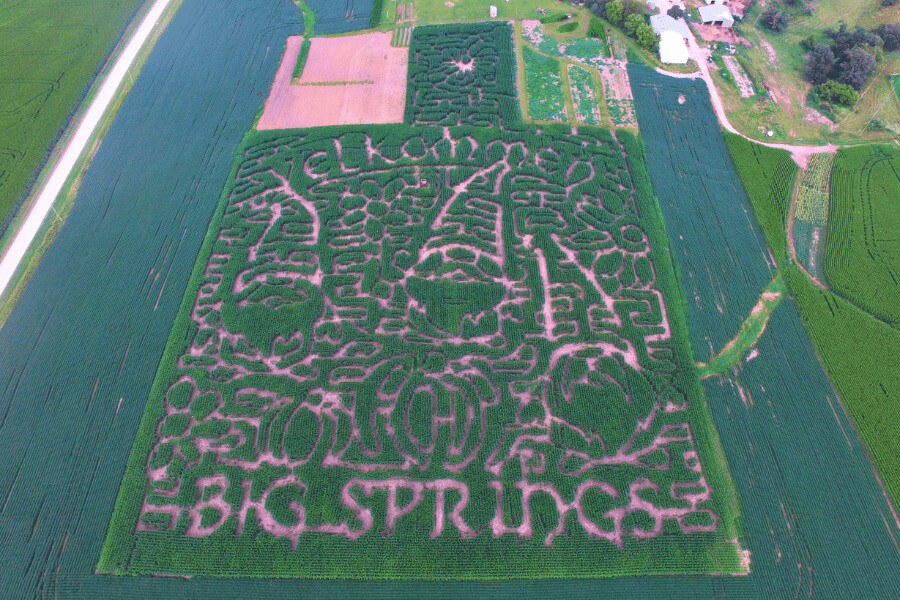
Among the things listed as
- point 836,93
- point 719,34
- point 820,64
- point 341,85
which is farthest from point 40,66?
point 836,93

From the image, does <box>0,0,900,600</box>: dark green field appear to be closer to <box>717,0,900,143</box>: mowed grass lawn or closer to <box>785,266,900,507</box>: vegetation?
<box>785,266,900,507</box>: vegetation

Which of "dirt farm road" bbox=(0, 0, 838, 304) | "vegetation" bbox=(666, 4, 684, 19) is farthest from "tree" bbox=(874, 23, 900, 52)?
"vegetation" bbox=(666, 4, 684, 19)

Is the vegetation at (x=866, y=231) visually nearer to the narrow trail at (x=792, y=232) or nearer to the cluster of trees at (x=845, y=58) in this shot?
Result: the narrow trail at (x=792, y=232)

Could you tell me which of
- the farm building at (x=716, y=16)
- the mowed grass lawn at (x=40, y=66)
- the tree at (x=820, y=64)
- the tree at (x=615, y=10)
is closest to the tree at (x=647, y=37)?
the tree at (x=615, y=10)

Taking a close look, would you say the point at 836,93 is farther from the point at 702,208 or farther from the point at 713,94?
the point at 702,208

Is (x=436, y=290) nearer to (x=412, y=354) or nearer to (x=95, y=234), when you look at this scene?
(x=412, y=354)

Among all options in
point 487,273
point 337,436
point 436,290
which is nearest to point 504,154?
point 487,273

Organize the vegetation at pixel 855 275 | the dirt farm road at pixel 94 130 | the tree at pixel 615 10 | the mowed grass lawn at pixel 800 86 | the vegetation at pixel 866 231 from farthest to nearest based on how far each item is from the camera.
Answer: the tree at pixel 615 10 < the mowed grass lawn at pixel 800 86 < the dirt farm road at pixel 94 130 < the vegetation at pixel 866 231 < the vegetation at pixel 855 275
